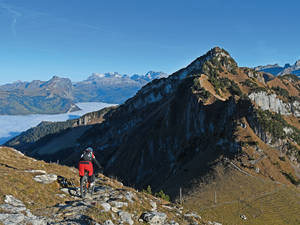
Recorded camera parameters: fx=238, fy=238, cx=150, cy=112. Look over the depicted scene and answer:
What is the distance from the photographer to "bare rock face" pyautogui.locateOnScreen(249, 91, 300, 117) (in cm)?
11124

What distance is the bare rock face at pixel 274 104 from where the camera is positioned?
111 meters

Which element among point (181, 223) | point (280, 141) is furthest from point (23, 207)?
point (280, 141)

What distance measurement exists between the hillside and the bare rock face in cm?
10160

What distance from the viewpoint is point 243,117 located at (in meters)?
66.4

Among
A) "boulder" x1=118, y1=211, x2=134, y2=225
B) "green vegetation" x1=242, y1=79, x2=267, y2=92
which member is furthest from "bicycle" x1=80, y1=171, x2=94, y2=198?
"green vegetation" x1=242, y1=79, x2=267, y2=92

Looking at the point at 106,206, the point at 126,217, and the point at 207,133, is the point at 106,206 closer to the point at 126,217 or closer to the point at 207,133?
the point at 126,217

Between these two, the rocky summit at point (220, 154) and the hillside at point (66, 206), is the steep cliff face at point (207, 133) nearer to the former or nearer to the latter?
the rocky summit at point (220, 154)

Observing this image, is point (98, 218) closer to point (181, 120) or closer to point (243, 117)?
point (243, 117)

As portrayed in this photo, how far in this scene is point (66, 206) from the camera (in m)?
13.9

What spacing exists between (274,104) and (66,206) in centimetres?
12627

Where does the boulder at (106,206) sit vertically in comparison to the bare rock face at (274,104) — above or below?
below

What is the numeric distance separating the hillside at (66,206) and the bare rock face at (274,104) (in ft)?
333

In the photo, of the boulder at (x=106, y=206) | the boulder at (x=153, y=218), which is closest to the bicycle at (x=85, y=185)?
the boulder at (x=106, y=206)

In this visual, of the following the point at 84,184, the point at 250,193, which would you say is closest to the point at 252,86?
the point at 250,193
